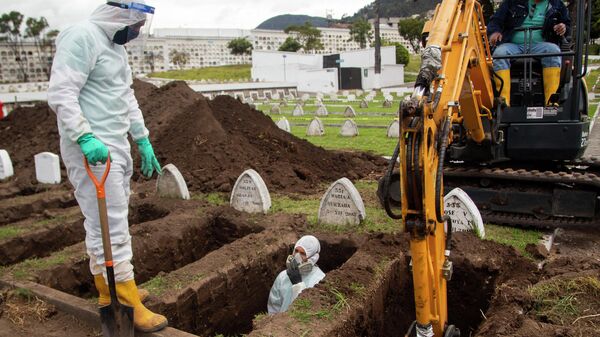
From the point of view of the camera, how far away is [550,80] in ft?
19.8

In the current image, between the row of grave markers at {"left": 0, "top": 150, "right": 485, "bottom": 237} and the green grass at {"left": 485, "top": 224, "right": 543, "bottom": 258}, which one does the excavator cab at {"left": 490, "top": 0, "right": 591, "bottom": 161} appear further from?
the row of grave markers at {"left": 0, "top": 150, "right": 485, "bottom": 237}

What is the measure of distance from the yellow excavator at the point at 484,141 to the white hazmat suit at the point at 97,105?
208 cm

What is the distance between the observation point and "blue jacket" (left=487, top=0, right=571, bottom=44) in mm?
5695

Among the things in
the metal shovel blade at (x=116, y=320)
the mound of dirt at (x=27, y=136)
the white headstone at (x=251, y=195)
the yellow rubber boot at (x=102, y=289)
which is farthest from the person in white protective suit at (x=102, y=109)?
the mound of dirt at (x=27, y=136)

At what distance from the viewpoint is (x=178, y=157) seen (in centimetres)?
951

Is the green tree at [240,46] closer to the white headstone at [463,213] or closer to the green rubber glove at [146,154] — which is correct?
the white headstone at [463,213]

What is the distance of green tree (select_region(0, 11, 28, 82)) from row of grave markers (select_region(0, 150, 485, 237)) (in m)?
97.6

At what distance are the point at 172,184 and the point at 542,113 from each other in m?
5.23

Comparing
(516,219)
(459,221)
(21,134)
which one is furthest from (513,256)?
(21,134)

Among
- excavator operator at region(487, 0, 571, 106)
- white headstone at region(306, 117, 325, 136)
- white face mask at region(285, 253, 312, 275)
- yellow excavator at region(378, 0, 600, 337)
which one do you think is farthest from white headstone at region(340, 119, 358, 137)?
white face mask at region(285, 253, 312, 275)

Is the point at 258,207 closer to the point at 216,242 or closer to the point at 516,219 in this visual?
the point at 216,242

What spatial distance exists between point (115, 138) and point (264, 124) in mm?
7301

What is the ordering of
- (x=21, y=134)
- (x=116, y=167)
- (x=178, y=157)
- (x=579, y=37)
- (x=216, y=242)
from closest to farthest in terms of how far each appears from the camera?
(x=116, y=167)
(x=579, y=37)
(x=216, y=242)
(x=178, y=157)
(x=21, y=134)

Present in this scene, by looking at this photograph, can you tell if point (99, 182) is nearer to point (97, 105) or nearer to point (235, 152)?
point (97, 105)
